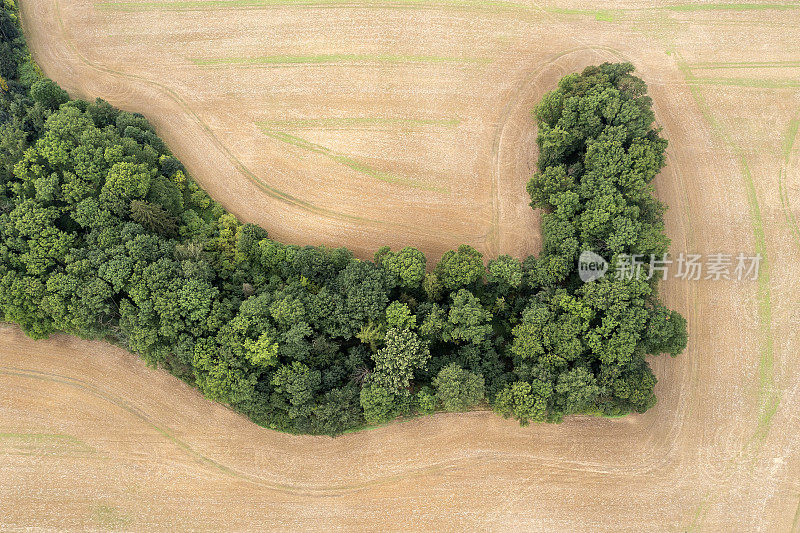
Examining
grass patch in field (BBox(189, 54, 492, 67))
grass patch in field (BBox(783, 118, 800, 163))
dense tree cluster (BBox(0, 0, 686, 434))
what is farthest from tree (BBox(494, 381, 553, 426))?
grass patch in field (BBox(783, 118, 800, 163))

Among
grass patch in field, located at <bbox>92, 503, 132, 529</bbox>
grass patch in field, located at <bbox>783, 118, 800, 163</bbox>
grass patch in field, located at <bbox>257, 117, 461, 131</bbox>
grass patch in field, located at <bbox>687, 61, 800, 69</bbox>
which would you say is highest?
grass patch in field, located at <bbox>687, 61, 800, 69</bbox>

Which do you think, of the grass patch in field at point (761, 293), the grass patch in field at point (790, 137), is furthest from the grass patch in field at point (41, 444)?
the grass patch in field at point (790, 137)

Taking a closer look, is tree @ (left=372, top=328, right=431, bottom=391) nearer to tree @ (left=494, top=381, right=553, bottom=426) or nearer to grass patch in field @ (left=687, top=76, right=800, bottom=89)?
tree @ (left=494, top=381, right=553, bottom=426)

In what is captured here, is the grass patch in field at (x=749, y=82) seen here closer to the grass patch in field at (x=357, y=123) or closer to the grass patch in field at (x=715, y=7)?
the grass patch in field at (x=715, y=7)

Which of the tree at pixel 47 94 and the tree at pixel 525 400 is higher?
the tree at pixel 47 94

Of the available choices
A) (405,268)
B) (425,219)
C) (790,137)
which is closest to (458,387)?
(405,268)

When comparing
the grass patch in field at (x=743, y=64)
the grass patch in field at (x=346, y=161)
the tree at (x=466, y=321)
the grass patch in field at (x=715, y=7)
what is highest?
the grass patch in field at (x=715, y=7)

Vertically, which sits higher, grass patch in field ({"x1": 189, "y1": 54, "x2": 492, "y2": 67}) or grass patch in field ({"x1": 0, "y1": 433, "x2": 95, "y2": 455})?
grass patch in field ({"x1": 189, "y1": 54, "x2": 492, "y2": 67})
